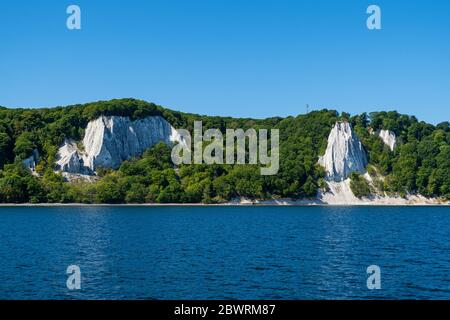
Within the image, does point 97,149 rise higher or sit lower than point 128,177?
higher

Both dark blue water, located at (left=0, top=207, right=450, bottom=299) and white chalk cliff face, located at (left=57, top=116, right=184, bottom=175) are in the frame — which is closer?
dark blue water, located at (left=0, top=207, right=450, bottom=299)

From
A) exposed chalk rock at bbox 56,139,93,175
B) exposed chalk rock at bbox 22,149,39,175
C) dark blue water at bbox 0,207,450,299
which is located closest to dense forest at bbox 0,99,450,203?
A: exposed chalk rock at bbox 22,149,39,175

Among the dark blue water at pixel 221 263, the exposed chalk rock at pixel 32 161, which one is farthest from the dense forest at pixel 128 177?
the dark blue water at pixel 221 263

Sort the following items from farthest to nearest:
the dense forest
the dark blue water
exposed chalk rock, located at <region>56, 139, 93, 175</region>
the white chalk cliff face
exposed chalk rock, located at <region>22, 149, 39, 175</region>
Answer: the white chalk cliff face < exposed chalk rock, located at <region>56, 139, 93, 175</region> < exposed chalk rock, located at <region>22, 149, 39, 175</region> < the dense forest < the dark blue water

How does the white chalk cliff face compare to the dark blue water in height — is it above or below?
above

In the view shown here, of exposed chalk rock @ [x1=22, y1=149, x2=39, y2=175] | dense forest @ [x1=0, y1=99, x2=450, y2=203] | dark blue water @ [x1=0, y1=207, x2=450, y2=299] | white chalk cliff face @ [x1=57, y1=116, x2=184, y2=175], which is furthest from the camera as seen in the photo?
white chalk cliff face @ [x1=57, y1=116, x2=184, y2=175]

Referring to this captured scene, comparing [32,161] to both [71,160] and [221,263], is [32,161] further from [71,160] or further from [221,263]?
[221,263]

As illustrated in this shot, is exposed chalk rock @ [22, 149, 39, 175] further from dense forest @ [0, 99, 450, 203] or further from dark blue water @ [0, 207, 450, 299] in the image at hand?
dark blue water @ [0, 207, 450, 299]

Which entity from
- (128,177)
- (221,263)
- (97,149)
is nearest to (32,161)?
(97,149)

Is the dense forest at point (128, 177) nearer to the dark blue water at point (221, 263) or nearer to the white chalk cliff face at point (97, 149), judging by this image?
the white chalk cliff face at point (97, 149)
